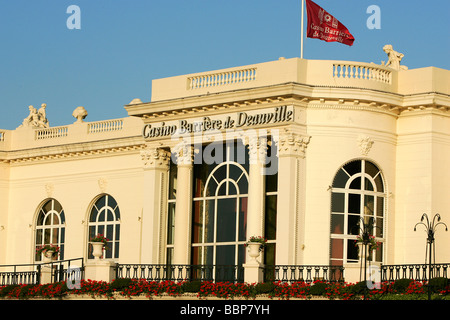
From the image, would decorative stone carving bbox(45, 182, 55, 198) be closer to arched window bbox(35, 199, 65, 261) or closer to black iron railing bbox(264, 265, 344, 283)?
arched window bbox(35, 199, 65, 261)

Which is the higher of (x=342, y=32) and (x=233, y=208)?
(x=342, y=32)

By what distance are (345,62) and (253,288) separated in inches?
383

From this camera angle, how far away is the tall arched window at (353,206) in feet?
150

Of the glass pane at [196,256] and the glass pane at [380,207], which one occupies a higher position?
the glass pane at [380,207]

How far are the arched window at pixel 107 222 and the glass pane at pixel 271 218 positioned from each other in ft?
33.0

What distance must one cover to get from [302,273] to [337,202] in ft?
11.9

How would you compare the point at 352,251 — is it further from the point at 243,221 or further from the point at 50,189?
the point at 50,189

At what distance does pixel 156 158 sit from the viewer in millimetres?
49375

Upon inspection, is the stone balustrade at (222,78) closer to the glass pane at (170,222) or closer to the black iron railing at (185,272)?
the glass pane at (170,222)

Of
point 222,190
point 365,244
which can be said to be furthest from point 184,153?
point 365,244

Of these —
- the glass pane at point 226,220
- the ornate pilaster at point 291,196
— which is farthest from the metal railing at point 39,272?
the ornate pilaster at point 291,196
